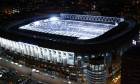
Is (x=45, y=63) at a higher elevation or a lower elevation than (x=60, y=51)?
lower

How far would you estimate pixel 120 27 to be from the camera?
103812 millimetres

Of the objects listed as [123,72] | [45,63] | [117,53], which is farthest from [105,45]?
[45,63]

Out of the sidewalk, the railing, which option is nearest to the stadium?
the sidewalk

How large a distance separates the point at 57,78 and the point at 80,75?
10.3 meters

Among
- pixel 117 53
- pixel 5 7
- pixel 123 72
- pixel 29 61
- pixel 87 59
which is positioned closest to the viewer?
pixel 123 72

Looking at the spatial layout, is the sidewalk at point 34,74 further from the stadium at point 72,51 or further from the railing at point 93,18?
the railing at point 93,18

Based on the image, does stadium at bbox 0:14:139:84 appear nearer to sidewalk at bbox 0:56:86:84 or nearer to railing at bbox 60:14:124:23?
sidewalk at bbox 0:56:86:84

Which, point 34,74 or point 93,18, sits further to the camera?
point 93,18

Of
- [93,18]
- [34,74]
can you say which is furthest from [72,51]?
[93,18]

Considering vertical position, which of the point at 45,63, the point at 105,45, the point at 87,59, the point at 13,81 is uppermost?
the point at 105,45

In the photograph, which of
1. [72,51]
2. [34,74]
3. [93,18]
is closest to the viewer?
[72,51]

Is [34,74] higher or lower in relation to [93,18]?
lower

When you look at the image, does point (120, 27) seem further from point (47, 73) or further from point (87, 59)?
point (47, 73)

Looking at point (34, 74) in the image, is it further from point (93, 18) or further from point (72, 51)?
point (93, 18)
